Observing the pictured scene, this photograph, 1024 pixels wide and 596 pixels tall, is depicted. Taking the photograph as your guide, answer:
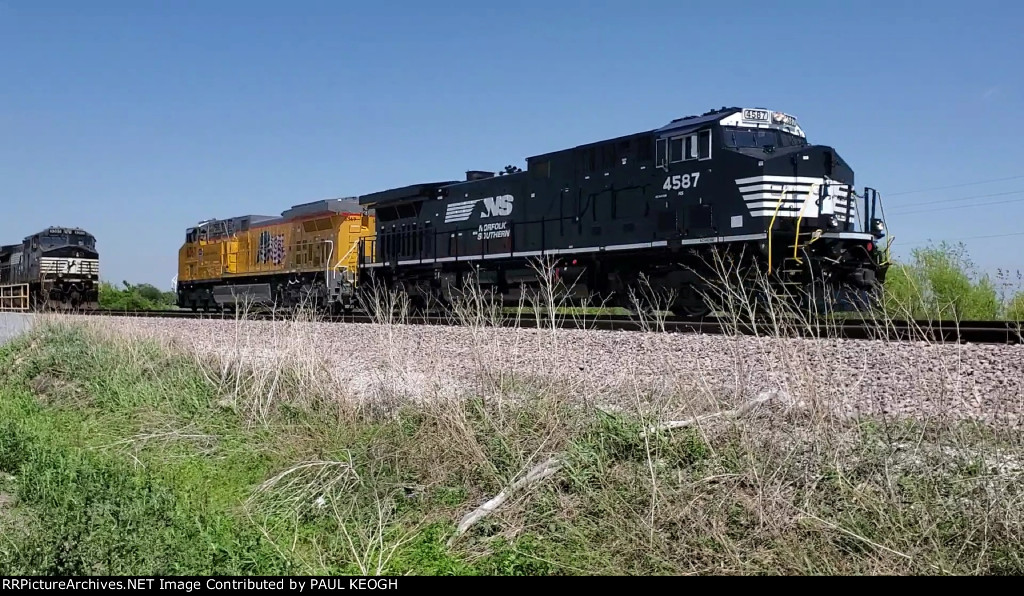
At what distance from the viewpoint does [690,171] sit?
12.6 metres

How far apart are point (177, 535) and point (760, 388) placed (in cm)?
467

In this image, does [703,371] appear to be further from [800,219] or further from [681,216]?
[681,216]

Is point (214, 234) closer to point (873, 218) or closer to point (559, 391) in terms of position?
point (873, 218)

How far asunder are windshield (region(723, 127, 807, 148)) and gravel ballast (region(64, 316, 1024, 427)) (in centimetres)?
426

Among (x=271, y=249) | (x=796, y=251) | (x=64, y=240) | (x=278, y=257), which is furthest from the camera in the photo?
(x=64, y=240)

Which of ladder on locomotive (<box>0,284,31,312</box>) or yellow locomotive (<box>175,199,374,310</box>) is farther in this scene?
ladder on locomotive (<box>0,284,31,312</box>)

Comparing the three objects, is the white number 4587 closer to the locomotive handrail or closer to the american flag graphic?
the locomotive handrail

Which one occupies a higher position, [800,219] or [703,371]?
[800,219]

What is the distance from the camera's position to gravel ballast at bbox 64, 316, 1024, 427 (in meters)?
5.55

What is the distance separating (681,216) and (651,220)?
1.94ft

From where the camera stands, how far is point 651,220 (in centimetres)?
1309

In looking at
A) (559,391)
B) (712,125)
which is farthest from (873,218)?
(559,391)

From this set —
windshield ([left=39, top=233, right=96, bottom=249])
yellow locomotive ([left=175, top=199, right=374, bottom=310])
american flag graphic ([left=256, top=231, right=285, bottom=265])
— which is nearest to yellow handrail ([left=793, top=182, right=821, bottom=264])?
yellow locomotive ([left=175, top=199, right=374, bottom=310])

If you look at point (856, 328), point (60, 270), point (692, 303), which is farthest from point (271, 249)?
point (856, 328)
